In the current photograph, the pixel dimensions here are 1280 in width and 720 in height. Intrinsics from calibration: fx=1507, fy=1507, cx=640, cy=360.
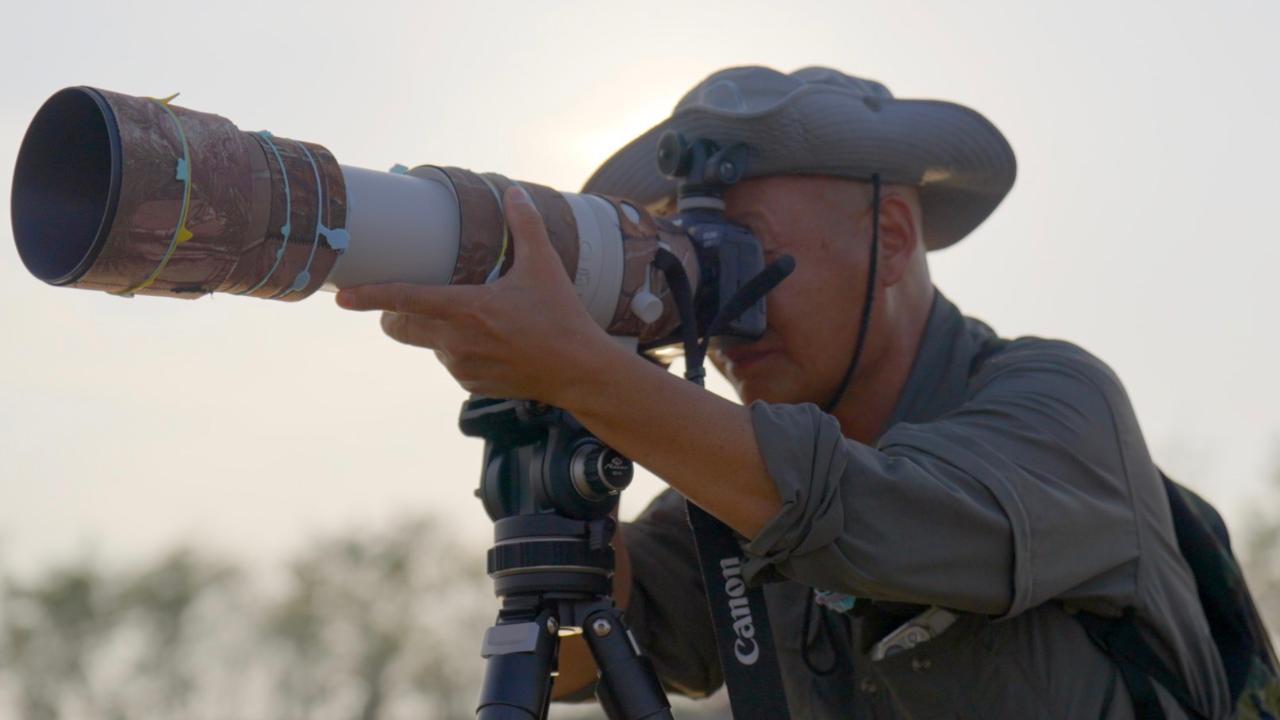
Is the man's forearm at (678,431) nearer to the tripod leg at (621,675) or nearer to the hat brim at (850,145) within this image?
the tripod leg at (621,675)

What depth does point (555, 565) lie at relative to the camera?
85.2 inches

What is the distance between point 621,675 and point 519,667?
5.8 inches

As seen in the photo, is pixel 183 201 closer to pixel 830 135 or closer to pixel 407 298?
pixel 407 298

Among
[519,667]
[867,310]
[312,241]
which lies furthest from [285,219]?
[867,310]

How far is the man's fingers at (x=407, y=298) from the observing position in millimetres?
1903

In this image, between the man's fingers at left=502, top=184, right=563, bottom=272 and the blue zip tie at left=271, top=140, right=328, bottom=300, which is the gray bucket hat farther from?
the blue zip tie at left=271, top=140, right=328, bottom=300

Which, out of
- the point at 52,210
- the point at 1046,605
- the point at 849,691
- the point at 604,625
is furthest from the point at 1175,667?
the point at 52,210

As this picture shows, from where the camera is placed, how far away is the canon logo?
2.27m

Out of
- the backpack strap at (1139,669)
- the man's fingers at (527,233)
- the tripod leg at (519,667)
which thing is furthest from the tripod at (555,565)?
the backpack strap at (1139,669)

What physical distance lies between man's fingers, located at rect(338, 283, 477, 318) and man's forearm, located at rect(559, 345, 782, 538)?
19 cm

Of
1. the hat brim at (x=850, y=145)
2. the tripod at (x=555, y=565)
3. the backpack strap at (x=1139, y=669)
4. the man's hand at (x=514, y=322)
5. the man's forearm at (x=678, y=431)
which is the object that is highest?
the hat brim at (x=850, y=145)

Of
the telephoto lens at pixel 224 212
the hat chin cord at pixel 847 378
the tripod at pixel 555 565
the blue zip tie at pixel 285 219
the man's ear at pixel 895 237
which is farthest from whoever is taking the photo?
the man's ear at pixel 895 237

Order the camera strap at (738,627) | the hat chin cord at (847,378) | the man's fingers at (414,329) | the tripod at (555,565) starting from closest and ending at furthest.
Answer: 1. the man's fingers at (414,329)
2. the tripod at (555,565)
3. the camera strap at (738,627)
4. the hat chin cord at (847,378)

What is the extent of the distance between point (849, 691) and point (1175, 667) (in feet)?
2.03
